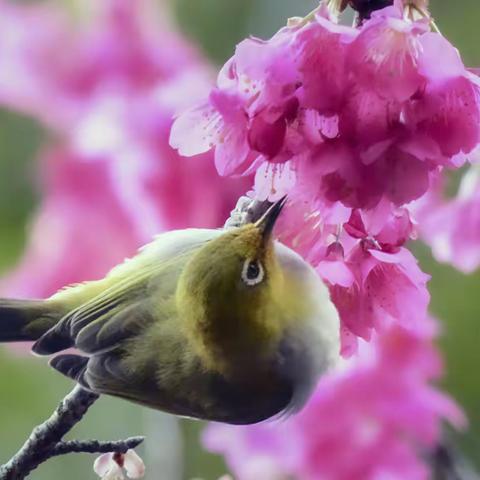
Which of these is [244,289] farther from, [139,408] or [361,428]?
[139,408]

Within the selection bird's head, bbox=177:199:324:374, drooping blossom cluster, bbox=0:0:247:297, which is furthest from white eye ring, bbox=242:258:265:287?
drooping blossom cluster, bbox=0:0:247:297

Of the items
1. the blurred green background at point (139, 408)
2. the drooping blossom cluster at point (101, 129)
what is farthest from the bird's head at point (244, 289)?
the blurred green background at point (139, 408)

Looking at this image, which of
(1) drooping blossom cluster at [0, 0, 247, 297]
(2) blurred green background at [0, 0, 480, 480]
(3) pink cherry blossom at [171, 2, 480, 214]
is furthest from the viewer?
(2) blurred green background at [0, 0, 480, 480]

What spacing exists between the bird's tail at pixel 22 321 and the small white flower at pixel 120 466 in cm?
5

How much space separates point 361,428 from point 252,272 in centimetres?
32

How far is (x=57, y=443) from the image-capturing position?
1.19ft

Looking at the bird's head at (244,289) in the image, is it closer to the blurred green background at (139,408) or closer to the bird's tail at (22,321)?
the bird's tail at (22,321)

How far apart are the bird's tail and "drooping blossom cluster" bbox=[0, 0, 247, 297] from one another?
22 centimetres

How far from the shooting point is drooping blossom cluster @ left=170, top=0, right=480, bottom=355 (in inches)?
12.3

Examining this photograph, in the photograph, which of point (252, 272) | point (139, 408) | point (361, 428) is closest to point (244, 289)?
point (252, 272)

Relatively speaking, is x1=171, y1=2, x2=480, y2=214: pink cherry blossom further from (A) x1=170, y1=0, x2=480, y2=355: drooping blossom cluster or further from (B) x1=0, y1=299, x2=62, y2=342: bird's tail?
(B) x1=0, y1=299, x2=62, y2=342: bird's tail

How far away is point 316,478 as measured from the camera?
646 mm

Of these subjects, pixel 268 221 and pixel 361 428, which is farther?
pixel 361 428

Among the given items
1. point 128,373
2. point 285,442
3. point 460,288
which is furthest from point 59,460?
point 128,373
